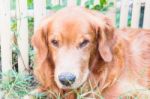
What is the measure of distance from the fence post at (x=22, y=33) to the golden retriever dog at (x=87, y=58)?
697 millimetres

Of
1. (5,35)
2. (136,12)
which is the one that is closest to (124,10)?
(136,12)

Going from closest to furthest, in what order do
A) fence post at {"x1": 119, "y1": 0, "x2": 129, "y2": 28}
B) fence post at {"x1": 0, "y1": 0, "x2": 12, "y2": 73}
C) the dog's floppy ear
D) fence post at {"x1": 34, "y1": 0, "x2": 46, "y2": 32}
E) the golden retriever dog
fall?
the golden retriever dog, the dog's floppy ear, fence post at {"x1": 0, "y1": 0, "x2": 12, "y2": 73}, fence post at {"x1": 34, "y1": 0, "x2": 46, "y2": 32}, fence post at {"x1": 119, "y1": 0, "x2": 129, "y2": 28}

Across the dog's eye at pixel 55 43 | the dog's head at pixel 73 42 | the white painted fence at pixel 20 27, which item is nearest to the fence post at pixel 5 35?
the white painted fence at pixel 20 27

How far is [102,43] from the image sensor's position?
363 centimetres

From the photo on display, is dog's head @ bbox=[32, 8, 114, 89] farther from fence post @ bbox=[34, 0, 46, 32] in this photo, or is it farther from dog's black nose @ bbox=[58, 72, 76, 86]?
fence post @ bbox=[34, 0, 46, 32]

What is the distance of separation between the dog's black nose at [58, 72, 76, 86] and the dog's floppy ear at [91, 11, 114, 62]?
36cm

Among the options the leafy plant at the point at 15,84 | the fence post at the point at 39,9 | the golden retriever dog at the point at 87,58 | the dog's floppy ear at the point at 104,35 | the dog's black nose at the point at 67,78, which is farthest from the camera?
the fence post at the point at 39,9

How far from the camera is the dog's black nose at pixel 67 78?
3404mm

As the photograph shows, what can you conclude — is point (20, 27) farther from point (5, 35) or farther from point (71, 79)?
point (71, 79)

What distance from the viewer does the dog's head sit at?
349 centimetres

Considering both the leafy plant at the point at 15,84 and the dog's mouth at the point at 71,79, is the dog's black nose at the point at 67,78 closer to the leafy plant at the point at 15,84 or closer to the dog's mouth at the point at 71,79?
the dog's mouth at the point at 71,79

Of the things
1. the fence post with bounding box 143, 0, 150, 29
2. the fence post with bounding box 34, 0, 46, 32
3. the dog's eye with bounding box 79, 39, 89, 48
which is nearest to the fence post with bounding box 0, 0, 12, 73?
the fence post with bounding box 34, 0, 46, 32

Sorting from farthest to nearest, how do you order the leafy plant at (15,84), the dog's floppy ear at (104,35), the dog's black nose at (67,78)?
the leafy plant at (15,84) → the dog's floppy ear at (104,35) → the dog's black nose at (67,78)

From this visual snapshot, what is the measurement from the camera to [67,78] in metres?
3.41
